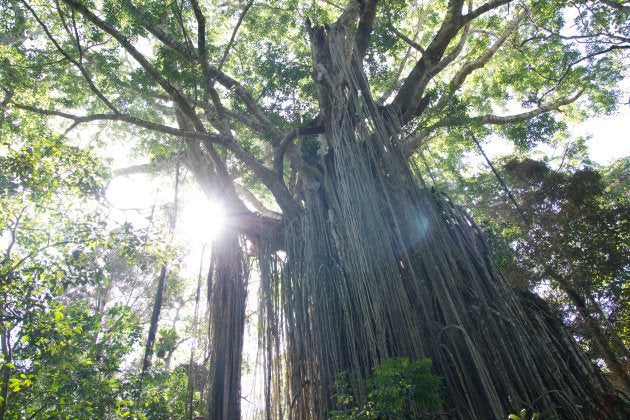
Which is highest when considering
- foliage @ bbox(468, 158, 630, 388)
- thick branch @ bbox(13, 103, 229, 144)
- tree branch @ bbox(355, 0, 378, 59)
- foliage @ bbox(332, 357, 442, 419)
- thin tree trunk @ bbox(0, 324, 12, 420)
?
tree branch @ bbox(355, 0, 378, 59)

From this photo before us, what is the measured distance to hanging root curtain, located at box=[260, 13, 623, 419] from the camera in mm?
2707

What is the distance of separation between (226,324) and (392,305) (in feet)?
6.67

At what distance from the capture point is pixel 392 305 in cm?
300

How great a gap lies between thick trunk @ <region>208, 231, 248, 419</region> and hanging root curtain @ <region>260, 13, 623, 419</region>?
0.56 metres

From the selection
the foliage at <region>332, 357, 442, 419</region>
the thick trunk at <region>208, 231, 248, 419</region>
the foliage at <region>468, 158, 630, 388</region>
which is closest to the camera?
the foliage at <region>332, 357, 442, 419</region>

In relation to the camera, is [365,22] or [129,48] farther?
[365,22]

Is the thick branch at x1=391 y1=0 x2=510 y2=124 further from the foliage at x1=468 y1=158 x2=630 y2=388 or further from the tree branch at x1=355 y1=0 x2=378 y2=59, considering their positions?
the foliage at x1=468 y1=158 x2=630 y2=388

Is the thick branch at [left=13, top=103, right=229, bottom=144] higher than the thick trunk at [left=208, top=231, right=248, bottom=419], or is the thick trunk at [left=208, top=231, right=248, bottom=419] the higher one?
the thick branch at [left=13, top=103, right=229, bottom=144]

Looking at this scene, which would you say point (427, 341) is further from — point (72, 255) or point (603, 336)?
point (603, 336)

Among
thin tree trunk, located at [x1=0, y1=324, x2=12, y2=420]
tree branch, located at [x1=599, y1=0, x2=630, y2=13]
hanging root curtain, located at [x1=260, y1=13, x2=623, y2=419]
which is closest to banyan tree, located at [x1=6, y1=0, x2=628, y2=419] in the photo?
Result: hanging root curtain, located at [x1=260, y1=13, x2=623, y2=419]

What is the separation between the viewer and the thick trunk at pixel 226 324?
3828 mm

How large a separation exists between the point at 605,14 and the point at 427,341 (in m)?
5.86

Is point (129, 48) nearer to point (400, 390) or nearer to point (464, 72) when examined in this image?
point (400, 390)

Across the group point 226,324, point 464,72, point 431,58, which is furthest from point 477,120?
point 226,324
